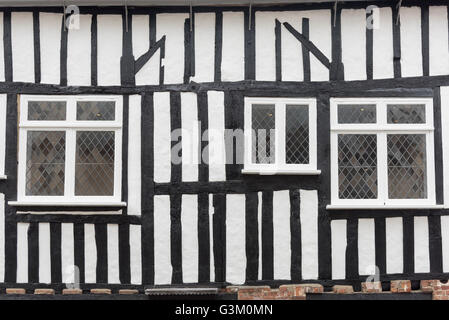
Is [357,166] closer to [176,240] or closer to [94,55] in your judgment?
[176,240]

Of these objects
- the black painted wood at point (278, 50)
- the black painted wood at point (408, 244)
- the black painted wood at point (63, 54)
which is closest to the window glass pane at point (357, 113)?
the black painted wood at point (278, 50)

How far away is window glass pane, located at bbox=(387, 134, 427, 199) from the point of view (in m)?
7.43

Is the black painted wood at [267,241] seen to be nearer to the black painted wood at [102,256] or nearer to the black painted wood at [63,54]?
the black painted wood at [102,256]

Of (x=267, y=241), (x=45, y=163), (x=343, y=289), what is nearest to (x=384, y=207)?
(x=343, y=289)

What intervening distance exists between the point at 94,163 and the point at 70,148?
12.6 inches

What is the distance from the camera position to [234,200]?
7.38 m

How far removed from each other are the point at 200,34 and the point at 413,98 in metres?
2.55

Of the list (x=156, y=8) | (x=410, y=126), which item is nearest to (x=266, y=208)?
(x=410, y=126)

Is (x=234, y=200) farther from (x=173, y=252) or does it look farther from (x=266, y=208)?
(x=173, y=252)

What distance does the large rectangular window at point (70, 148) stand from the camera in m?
7.44

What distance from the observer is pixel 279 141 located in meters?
7.44

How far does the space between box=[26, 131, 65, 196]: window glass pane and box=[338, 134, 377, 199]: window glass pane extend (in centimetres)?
320

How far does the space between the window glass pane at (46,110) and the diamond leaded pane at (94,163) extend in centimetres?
33

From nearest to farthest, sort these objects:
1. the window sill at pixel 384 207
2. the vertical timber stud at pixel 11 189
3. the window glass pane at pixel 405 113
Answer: the window sill at pixel 384 207 → the vertical timber stud at pixel 11 189 → the window glass pane at pixel 405 113
